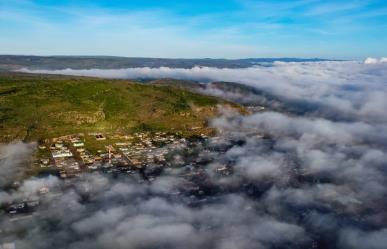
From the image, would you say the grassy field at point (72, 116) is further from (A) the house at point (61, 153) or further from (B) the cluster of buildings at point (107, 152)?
(A) the house at point (61, 153)

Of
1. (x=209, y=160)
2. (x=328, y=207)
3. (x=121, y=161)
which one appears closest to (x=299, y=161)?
(x=209, y=160)

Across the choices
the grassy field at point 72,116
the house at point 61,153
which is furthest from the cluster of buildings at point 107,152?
the grassy field at point 72,116

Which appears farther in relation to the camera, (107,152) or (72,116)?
(72,116)

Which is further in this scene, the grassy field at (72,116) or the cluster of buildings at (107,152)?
the grassy field at (72,116)

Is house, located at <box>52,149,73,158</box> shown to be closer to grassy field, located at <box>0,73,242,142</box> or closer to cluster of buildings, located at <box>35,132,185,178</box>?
cluster of buildings, located at <box>35,132,185,178</box>

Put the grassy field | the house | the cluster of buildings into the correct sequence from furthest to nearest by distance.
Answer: the grassy field, the house, the cluster of buildings

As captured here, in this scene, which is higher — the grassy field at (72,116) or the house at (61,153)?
the grassy field at (72,116)

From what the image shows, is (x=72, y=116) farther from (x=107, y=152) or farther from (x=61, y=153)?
(x=107, y=152)

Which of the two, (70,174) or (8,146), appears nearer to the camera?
(70,174)

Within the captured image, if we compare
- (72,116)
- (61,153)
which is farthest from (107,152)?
(72,116)

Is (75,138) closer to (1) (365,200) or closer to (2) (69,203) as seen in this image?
(2) (69,203)

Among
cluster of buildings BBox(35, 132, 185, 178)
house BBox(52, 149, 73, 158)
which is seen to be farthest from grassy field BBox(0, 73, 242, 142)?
house BBox(52, 149, 73, 158)
